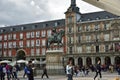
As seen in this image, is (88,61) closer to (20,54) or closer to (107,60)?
(107,60)

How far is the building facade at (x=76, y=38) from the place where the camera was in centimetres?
6406

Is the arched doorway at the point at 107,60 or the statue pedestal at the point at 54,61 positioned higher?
the statue pedestal at the point at 54,61

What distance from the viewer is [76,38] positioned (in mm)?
70188

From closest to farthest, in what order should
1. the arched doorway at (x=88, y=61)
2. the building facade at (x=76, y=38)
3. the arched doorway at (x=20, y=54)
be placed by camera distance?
1. the building facade at (x=76, y=38)
2. the arched doorway at (x=88, y=61)
3. the arched doorway at (x=20, y=54)

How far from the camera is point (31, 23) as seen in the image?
85.3 meters

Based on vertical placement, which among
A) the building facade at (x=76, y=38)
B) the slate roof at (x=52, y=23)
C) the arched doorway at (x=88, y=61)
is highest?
the slate roof at (x=52, y=23)

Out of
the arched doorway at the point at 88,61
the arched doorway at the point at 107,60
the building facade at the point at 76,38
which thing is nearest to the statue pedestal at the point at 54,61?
the building facade at the point at 76,38

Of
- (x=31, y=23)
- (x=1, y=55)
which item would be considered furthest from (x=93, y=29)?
(x=1, y=55)

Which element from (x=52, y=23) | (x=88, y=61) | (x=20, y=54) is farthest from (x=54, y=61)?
(x=20, y=54)

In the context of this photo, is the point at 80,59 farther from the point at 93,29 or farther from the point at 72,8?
the point at 72,8

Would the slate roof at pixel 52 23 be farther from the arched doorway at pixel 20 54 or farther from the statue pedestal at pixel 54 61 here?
the statue pedestal at pixel 54 61

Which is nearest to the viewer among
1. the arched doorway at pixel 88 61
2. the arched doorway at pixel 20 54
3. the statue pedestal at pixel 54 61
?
the statue pedestal at pixel 54 61

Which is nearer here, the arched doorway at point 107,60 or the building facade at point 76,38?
the building facade at point 76,38

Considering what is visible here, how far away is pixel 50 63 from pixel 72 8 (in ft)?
147
